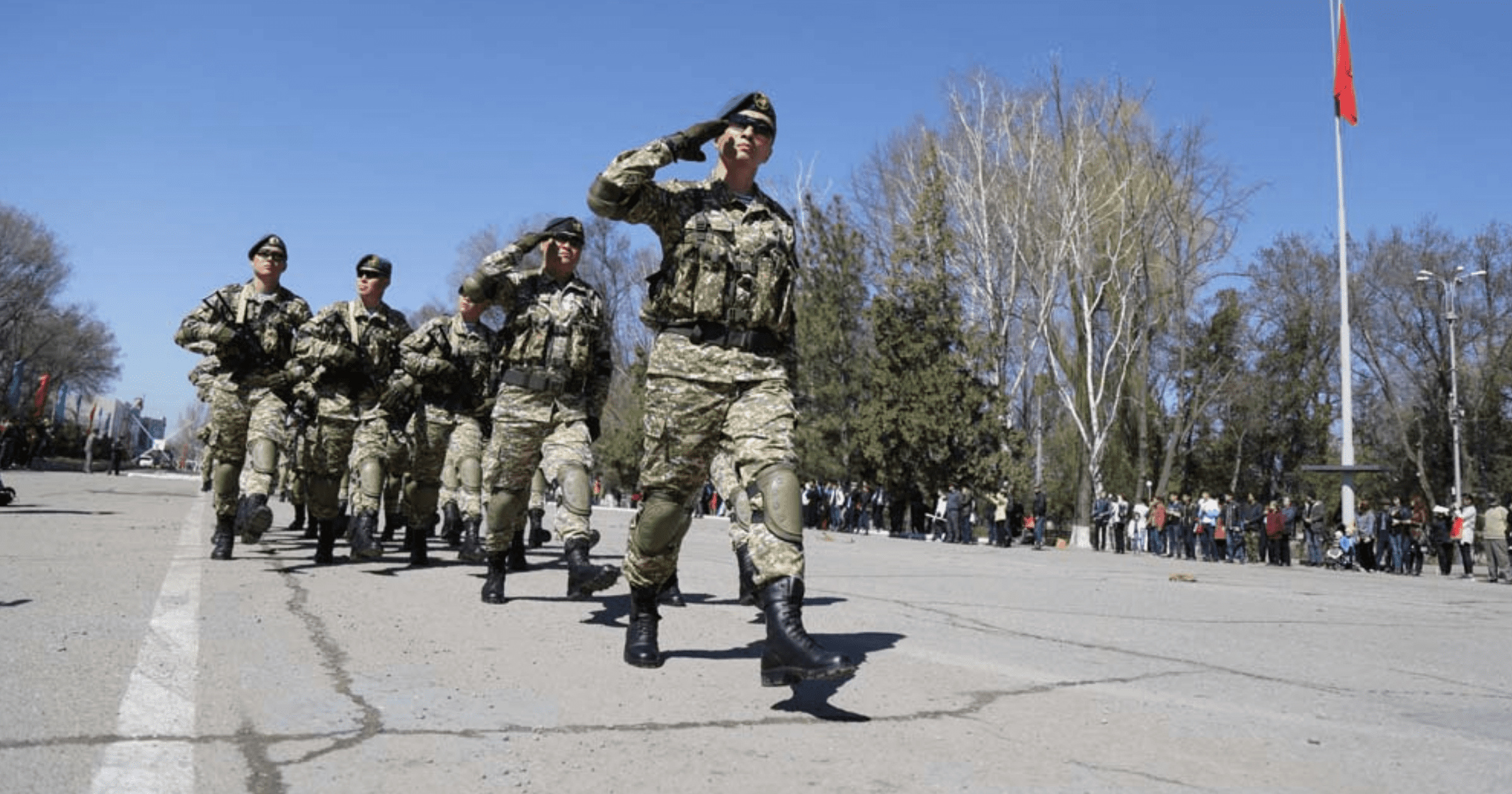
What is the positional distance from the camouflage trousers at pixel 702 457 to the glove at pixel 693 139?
2.82ft

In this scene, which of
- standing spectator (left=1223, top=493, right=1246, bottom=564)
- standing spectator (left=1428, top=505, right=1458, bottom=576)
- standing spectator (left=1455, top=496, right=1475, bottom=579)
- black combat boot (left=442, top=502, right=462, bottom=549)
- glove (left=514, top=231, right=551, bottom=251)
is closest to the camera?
glove (left=514, top=231, right=551, bottom=251)

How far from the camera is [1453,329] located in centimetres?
3653

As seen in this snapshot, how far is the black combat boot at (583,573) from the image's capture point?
584 centimetres

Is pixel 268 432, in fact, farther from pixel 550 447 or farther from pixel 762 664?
pixel 762 664

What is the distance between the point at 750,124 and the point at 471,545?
18.0ft

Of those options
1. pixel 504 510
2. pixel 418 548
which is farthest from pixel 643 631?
pixel 418 548

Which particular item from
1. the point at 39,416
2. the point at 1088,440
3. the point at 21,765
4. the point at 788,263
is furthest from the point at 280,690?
the point at 39,416

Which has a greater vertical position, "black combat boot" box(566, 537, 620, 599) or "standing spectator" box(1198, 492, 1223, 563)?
"standing spectator" box(1198, 492, 1223, 563)

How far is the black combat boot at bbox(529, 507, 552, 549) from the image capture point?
10281 mm

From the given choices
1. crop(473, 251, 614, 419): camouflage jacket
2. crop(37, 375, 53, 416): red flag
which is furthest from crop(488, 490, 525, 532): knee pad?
crop(37, 375, 53, 416): red flag

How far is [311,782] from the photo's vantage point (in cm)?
251

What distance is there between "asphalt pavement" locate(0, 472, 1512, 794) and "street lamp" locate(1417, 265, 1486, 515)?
28356 mm

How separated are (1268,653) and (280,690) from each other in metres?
4.46

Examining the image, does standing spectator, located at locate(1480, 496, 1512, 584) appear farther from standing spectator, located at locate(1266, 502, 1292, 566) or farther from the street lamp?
the street lamp
